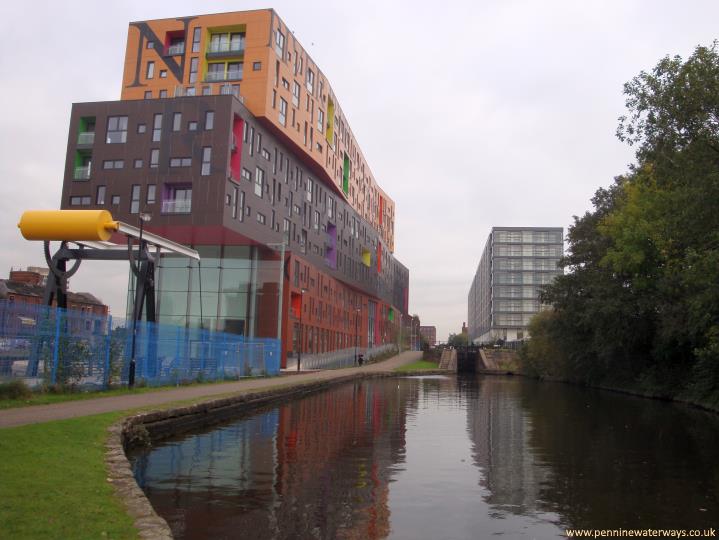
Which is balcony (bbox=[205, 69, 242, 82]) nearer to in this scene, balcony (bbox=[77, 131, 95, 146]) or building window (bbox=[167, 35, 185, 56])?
building window (bbox=[167, 35, 185, 56])

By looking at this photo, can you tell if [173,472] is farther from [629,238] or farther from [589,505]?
[629,238]

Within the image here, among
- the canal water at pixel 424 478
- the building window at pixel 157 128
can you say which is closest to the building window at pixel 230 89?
the building window at pixel 157 128

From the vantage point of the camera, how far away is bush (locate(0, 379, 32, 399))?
15695 mm

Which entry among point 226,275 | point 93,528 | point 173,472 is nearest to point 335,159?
point 226,275

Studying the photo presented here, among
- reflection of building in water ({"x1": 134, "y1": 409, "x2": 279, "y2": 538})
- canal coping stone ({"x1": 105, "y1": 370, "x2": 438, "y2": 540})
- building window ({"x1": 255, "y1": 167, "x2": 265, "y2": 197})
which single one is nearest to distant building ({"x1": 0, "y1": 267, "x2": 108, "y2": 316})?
building window ({"x1": 255, "y1": 167, "x2": 265, "y2": 197})

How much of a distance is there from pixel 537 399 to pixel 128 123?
1336 inches

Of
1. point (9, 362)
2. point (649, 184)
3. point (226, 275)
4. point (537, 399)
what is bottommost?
point (537, 399)

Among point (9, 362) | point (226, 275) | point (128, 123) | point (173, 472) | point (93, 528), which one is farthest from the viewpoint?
point (226, 275)

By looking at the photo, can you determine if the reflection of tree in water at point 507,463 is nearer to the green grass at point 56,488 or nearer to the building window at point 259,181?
the green grass at point 56,488

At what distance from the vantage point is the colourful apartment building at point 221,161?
43.9 meters

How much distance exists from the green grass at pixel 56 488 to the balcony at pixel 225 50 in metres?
43.2

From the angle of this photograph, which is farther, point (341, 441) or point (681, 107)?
point (681, 107)

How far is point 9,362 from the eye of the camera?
1603 centimetres

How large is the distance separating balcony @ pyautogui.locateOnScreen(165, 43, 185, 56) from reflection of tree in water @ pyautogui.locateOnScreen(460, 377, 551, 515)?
40528 millimetres
